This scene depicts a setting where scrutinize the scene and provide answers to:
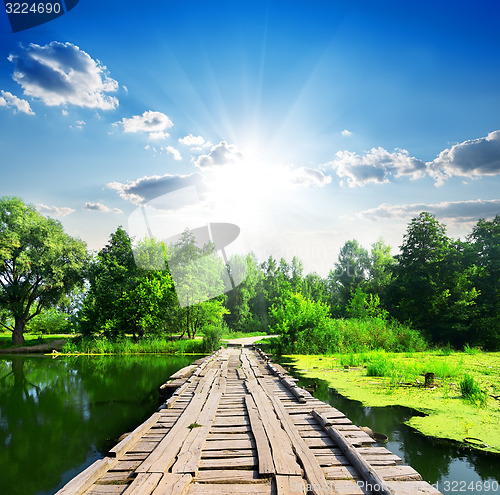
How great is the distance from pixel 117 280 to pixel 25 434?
61.2ft

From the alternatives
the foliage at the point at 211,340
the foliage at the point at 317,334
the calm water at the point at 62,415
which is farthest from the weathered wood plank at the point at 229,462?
the foliage at the point at 211,340

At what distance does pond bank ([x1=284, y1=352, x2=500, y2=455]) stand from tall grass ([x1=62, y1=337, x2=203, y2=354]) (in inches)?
380

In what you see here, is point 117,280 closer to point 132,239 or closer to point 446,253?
point 132,239

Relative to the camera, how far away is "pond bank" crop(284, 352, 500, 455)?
19.8ft

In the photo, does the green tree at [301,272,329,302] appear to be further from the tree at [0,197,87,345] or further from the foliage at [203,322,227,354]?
the tree at [0,197,87,345]

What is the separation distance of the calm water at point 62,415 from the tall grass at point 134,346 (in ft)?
16.8

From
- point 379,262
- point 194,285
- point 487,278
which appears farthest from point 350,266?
point 194,285

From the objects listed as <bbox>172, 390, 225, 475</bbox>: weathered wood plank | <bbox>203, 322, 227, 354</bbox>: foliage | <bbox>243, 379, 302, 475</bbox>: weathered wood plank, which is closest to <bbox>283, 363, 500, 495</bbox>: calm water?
<bbox>243, 379, 302, 475</bbox>: weathered wood plank

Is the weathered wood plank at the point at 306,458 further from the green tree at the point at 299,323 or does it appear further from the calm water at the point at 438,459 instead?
the green tree at the point at 299,323

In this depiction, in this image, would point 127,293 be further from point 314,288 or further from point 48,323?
point 314,288

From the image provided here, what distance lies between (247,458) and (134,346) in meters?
19.7

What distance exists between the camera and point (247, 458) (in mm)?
3807

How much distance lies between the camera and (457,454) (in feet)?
17.7

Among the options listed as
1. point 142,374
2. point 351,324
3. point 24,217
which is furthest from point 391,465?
point 24,217
